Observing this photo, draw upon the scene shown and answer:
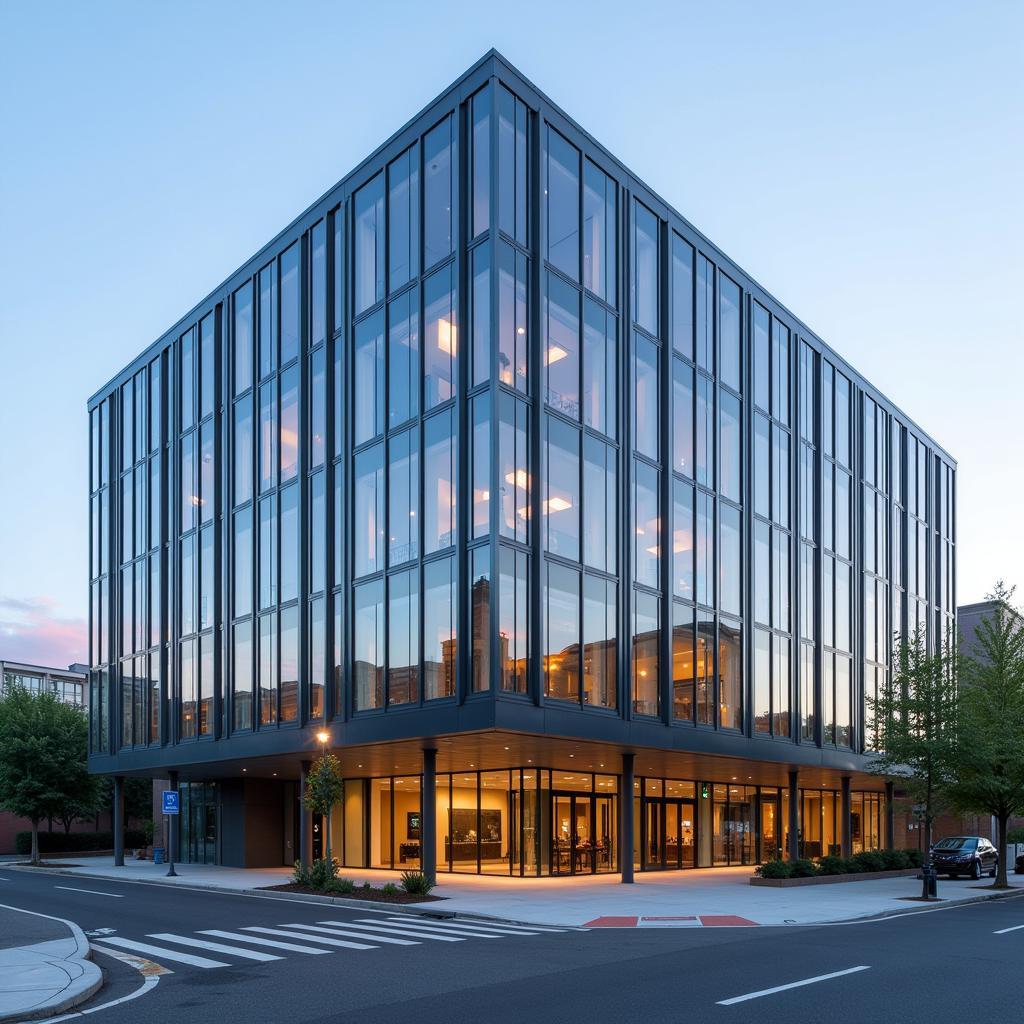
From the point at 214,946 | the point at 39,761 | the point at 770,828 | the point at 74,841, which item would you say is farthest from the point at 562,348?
the point at 74,841

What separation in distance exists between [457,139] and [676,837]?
3052 cm

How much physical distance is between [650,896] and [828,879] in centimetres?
967

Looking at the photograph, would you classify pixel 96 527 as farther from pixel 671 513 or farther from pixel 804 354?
pixel 804 354

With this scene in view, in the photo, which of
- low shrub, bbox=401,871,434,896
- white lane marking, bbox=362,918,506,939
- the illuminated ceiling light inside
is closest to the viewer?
white lane marking, bbox=362,918,506,939

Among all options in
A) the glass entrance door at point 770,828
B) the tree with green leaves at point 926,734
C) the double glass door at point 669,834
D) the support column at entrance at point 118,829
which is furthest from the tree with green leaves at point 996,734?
the support column at entrance at point 118,829

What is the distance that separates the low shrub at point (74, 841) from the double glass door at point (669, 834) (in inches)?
1477

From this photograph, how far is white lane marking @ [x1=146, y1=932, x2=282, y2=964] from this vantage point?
60.9 feet

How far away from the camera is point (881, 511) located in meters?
57.1

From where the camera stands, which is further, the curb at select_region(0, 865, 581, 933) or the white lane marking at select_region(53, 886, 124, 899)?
the white lane marking at select_region(53, 886, 124, 899)

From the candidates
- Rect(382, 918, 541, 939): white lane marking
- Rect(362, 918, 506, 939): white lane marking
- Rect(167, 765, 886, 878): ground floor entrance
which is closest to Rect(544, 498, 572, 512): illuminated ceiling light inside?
Rect(167, 765, 886, 878): ground floor entrance

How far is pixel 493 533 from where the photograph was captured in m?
30.2

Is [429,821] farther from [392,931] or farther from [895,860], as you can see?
[895,860]

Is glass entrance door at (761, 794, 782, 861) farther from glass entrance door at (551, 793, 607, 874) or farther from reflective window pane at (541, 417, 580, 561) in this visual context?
reflective window pane at (541, 417, 580, 561)

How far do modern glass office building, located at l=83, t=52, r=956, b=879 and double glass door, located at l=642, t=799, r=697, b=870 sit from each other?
6.8 inches
